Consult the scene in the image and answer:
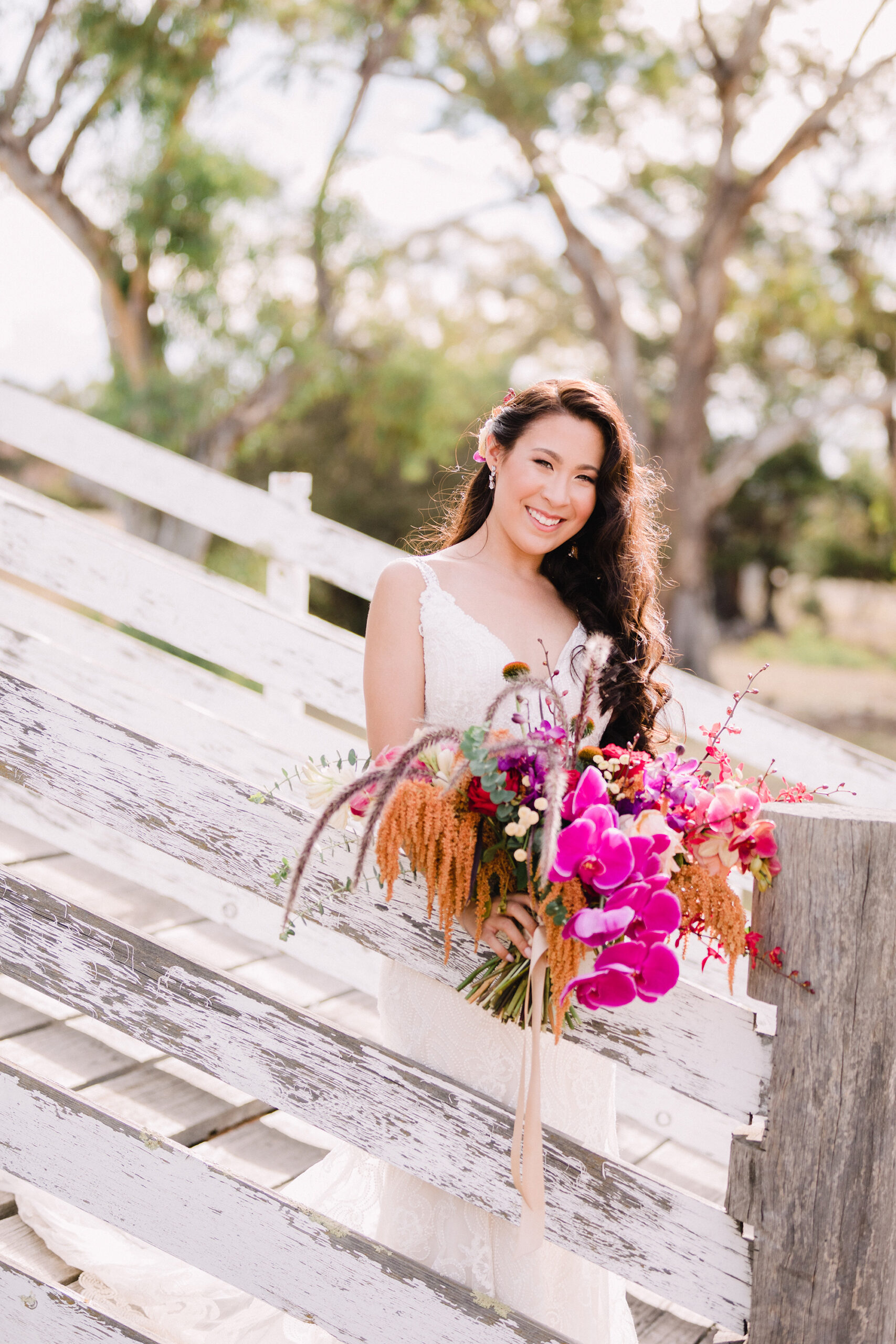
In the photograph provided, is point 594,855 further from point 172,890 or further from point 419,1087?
point 172,890

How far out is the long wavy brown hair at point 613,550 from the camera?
2320 millimetres

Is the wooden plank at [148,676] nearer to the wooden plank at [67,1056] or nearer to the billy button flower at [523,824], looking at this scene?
the wooden plank at [67,1056]

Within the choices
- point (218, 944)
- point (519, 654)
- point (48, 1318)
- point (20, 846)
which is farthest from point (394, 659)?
point (20, 846)

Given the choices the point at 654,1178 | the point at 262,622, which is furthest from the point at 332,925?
the point at 262,622

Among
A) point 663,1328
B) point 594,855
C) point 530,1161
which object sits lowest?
point 663,1328

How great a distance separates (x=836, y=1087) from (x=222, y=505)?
9.84ft

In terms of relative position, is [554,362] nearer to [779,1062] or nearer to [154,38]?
[154,38]

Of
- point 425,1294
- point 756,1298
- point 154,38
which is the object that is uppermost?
point 154,38

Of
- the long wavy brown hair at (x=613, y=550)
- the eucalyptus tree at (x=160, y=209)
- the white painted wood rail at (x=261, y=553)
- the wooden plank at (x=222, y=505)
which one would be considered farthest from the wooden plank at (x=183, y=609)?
the eucalyptus tree at (x=160, y=209)

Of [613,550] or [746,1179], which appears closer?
[746,1179]

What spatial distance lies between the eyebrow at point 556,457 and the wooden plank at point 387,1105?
126 centimetres

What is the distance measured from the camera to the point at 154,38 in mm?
8828

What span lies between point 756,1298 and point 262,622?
241 cm

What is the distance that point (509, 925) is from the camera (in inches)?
61.3
